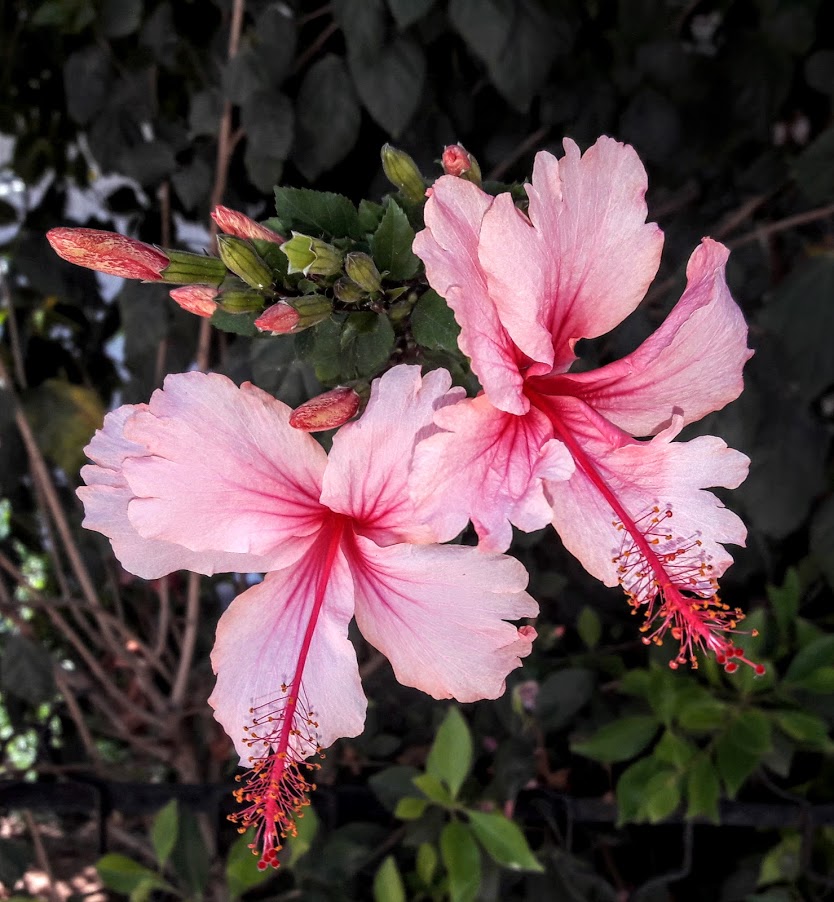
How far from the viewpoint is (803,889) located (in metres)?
1.16

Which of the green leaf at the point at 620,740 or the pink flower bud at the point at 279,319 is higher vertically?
the pink flower bud at the point at 279,319

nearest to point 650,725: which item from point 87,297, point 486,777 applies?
point 486,777

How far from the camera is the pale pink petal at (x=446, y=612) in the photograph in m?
0.48

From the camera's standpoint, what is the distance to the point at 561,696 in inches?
44.9

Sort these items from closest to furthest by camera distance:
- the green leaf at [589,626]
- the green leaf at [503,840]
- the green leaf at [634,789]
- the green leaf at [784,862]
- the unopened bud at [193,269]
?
the unopened bud at [193,269] → the green leaf at [503,840] → the green leaf at [634,789] → the green leaf at [784,862] → the green leaf at [589,626]

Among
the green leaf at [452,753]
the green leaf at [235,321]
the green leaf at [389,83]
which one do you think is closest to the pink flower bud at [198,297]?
the green leaf at [235,321]

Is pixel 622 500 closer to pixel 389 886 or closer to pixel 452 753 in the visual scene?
pixel 452 753

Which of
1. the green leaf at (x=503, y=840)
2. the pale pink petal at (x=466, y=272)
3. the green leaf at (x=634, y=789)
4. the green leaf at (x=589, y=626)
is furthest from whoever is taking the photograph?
the green leaf at (x=589, y=626)

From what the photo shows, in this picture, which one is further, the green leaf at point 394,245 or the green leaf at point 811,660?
the green leaf at point 811,660

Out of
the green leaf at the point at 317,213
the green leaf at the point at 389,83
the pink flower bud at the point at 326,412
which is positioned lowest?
the pink flower bud at the point at 326,412

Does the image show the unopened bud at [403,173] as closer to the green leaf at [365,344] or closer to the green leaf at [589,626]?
the green leaf at [365,344]

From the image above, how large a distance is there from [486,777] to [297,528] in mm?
835

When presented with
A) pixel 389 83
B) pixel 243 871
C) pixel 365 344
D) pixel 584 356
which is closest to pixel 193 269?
pixel 365 344

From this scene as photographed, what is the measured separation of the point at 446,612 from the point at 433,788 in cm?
55
